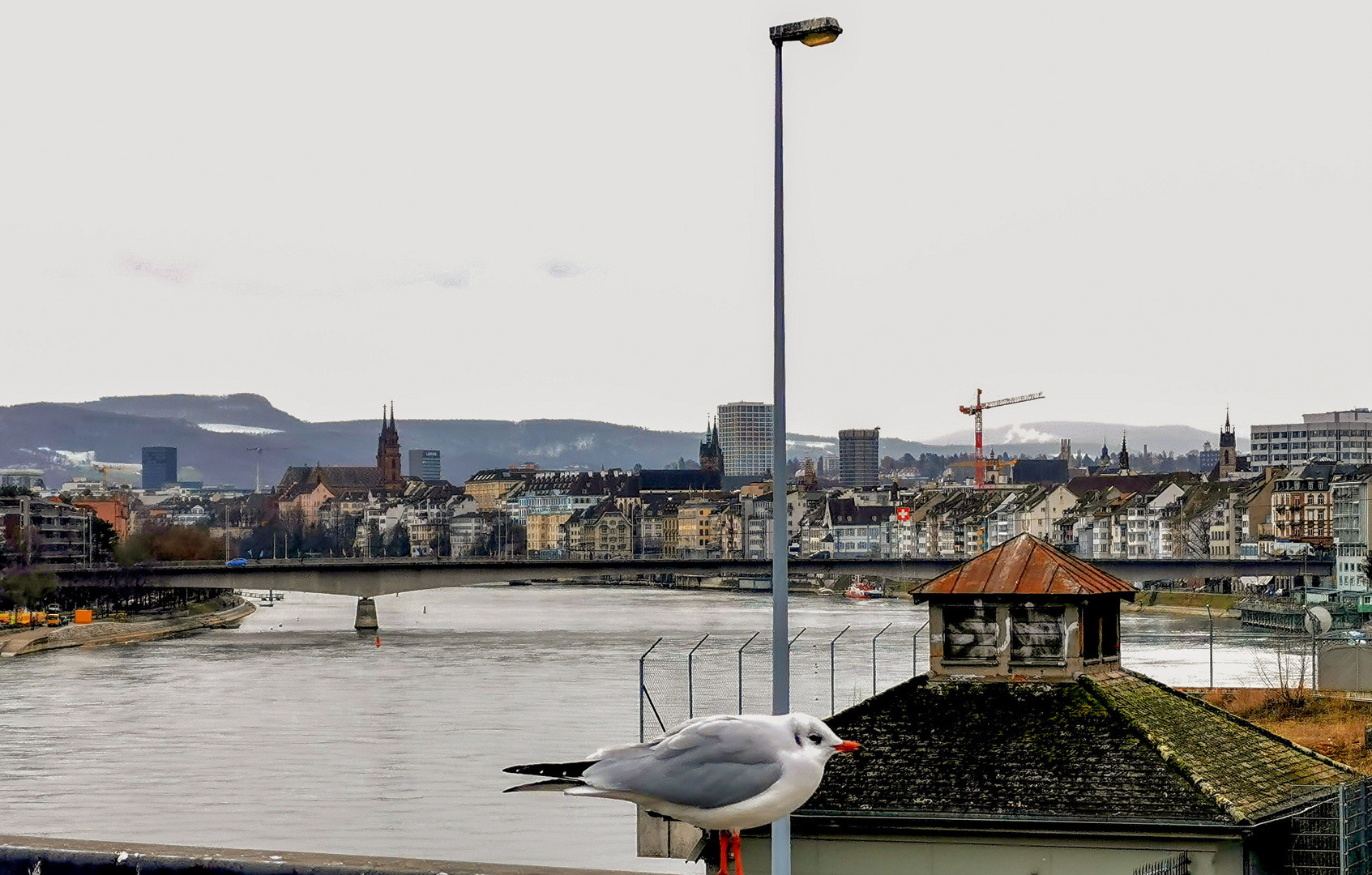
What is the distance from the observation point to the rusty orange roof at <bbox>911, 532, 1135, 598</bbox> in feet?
89.5

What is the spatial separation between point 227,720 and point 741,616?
6641 cm

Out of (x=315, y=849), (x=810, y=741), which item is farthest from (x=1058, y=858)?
(x=810, y=741)

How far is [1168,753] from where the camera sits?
2431cm

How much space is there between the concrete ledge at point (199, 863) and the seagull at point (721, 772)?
0.88ft

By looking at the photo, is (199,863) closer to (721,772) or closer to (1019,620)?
(721,772)

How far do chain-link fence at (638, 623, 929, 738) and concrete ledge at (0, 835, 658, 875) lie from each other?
3949 centimetres

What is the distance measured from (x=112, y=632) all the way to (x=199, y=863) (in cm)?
10916

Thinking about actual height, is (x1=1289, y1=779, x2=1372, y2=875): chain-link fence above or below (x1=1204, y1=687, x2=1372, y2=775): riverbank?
above

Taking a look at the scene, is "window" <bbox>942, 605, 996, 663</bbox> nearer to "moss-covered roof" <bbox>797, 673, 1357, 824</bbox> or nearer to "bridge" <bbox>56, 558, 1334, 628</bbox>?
"moss-covered roof" <bbox>797, 673, 1357, 824</bbox>

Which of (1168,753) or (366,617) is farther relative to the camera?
(366,617)

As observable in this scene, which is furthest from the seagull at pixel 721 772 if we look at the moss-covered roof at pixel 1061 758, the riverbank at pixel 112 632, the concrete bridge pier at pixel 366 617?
the concrete bridge pier at pixel 366 617

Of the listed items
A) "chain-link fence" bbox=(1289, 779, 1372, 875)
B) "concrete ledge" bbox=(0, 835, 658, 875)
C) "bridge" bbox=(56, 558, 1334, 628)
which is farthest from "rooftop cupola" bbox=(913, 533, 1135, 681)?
"bridge" bbox=(56, 558, 1334, 628)

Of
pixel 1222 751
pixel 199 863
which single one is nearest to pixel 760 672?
pixel 1222 751

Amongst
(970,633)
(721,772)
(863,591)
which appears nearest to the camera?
(721,772)
